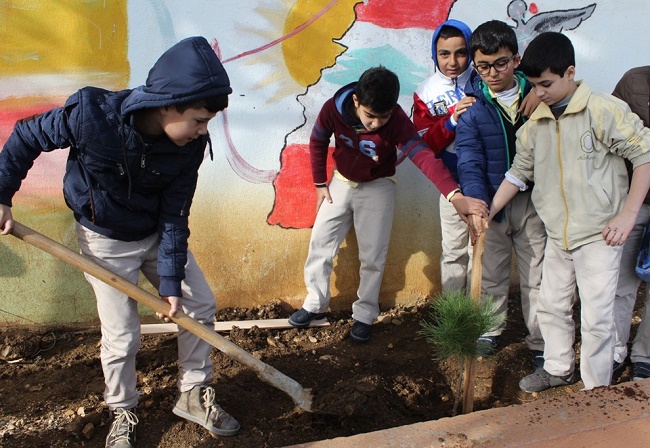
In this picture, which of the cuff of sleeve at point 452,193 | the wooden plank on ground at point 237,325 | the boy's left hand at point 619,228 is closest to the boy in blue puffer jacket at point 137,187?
the wooden plank on ground at point 237,325

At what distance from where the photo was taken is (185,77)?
2.24m

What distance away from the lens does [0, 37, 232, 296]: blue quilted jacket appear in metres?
2.27

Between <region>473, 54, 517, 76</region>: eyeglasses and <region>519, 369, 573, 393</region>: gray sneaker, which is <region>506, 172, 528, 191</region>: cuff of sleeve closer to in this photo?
Answer: <region>473, 54, 517, 76</region>: eyeglasses

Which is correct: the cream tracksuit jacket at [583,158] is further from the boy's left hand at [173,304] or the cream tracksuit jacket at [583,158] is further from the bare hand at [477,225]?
the boy's left hand at [173,304]

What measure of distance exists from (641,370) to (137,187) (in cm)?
278

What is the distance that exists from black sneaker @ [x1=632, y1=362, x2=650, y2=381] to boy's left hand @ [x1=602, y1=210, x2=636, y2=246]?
0.95 metres

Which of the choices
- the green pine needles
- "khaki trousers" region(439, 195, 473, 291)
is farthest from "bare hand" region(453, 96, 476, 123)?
the green pine needles

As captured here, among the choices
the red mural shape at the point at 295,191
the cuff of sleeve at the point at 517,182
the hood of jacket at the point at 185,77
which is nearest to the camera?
the hood of jacket at the point at 185,77

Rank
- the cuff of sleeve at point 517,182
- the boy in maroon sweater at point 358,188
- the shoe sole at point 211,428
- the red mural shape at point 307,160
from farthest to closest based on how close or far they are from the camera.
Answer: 1. the red mural shape at point 307,160
2. the boy in maroon sweater at point 358,188
3. the cuff of sleeve at point 517,182
4. the shoe sole at point 211,428

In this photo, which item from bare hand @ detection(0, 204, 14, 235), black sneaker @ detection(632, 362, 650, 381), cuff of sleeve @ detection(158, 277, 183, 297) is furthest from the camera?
black sneaker @ detection(632, 362, 650, 381)

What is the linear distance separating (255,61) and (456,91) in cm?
120

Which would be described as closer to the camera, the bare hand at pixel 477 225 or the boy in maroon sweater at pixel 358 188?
→ the bare hand at pixel 477 225

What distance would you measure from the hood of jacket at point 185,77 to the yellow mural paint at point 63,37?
1.42 m

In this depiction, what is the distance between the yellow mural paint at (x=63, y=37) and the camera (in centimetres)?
340
